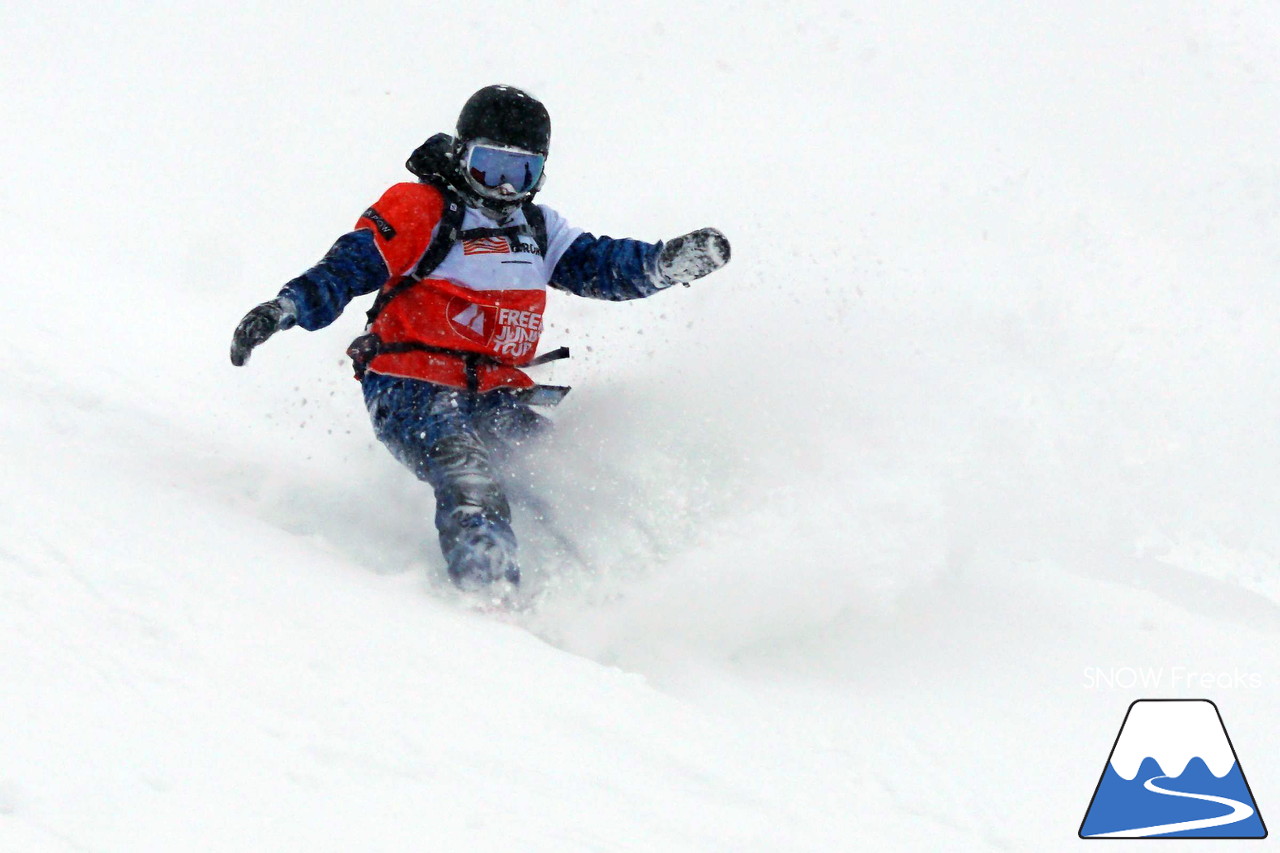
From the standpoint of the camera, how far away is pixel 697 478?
4352 mm

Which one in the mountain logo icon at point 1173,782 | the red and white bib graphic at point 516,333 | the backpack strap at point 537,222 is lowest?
the mountain logo icon at point 1173,782

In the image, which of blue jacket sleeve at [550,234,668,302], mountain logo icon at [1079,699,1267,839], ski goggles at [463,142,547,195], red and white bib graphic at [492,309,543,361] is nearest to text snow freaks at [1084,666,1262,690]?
mountain logo icon at [1079,699,1267,839]

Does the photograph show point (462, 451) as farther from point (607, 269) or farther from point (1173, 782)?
point (1173, 782)

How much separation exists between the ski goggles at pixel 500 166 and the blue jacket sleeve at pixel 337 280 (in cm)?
44

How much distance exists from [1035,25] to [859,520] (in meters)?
9.84

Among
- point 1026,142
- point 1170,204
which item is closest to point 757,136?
point 1026,142

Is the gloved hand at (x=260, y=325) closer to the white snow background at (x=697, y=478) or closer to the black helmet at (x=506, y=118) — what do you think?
the white snow background at (x=697, y=478)

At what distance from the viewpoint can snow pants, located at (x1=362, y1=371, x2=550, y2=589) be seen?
11.5 feet

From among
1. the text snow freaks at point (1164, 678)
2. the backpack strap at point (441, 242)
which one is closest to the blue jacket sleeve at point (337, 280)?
the backpack strap at point (441, 242)

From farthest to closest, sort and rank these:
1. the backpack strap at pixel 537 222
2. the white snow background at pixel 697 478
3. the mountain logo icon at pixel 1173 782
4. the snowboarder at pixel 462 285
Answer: the backpack strap at pixel 537 222
the snowboarder at pixel 462 285
the mountain logo icon at pixel 1173 782
the white snow background at pixel 697 478

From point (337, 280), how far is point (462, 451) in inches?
28.0

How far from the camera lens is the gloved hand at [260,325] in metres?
3.45

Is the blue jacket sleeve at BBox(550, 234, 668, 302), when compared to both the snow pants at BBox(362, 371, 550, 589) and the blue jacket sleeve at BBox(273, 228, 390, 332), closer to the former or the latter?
the snow pants at BBox(362, 371, 550, 589)

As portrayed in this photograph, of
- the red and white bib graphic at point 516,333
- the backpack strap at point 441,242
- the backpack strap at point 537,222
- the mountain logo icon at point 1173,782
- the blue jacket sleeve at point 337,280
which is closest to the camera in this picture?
the mountain logo icon at point 1173,782
